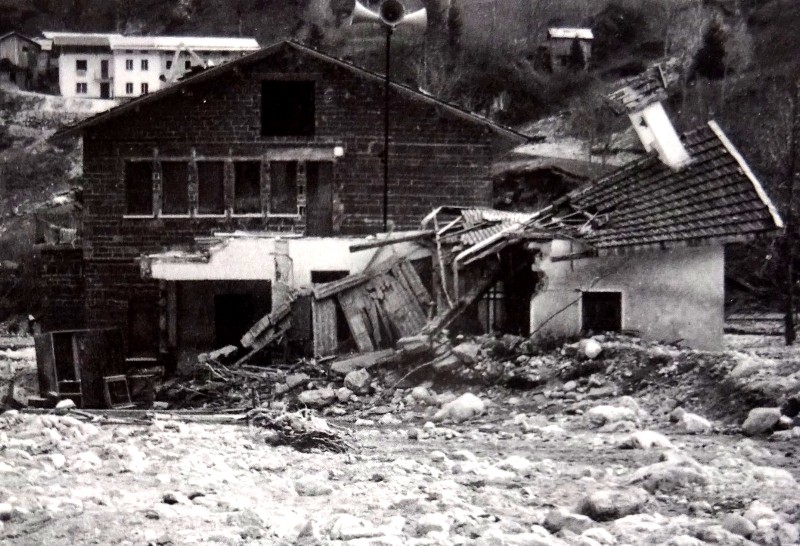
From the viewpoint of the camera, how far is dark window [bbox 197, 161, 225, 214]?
64.9 ft

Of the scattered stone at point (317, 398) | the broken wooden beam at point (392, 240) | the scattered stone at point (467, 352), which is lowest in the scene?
the scattered stone at point (317, 398)

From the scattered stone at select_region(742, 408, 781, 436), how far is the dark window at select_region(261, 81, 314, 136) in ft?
44.1

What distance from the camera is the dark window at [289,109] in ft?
64.9

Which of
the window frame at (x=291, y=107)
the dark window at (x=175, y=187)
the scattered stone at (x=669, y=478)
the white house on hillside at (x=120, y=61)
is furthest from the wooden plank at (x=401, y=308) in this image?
the white house on hillside at (x=120, y=61)

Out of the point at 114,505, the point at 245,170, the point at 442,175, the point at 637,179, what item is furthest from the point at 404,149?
the point at 114,505

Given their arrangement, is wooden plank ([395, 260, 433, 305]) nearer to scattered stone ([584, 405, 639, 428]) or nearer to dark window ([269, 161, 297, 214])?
dark window ([269, 161, 297, 214])

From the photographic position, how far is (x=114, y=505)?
553 centimetres

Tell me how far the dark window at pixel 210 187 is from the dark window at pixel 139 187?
1.11 meters

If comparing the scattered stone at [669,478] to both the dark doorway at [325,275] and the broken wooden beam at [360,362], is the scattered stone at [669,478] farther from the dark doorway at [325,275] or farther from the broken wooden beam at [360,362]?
the dark doorway at [325,275]

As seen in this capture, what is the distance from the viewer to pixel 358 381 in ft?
42.8

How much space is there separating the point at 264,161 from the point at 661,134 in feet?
29.2

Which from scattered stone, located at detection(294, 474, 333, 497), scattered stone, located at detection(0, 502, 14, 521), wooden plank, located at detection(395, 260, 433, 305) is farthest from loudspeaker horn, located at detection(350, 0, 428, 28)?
scattered stone, located at detection(0, 502, 14, 521)

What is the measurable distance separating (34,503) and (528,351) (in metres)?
8.22

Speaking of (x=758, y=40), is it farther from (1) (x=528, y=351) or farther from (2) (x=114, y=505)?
(2) (x=114, y=505)
